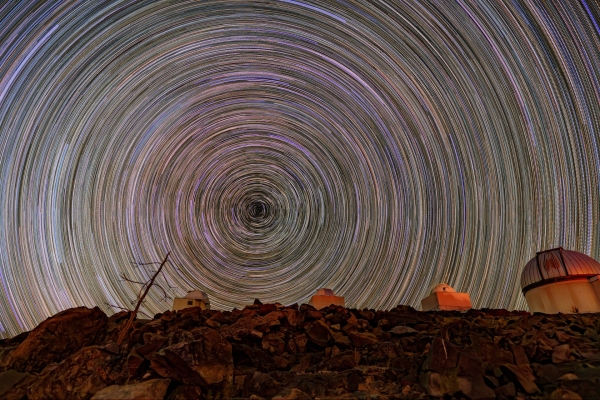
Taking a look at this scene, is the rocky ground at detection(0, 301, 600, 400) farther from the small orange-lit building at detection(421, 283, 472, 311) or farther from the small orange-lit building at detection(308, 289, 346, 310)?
the small orange-lit building at detection(308, 289, 346, 310)

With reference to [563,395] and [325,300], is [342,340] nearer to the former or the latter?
[563,395]

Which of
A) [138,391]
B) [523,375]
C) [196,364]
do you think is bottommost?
[138,391]

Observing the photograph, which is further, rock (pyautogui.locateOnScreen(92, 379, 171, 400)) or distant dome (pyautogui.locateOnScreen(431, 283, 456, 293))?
distant dome (pyautogui.locateOnScreen(431, 283, 456, 293))

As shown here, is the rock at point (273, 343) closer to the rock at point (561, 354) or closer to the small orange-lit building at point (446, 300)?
the rock at point (561, 354)

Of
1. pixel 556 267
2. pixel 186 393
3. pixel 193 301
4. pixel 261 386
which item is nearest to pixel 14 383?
pixel 186 393

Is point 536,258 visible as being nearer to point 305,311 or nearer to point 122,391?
point 305,311

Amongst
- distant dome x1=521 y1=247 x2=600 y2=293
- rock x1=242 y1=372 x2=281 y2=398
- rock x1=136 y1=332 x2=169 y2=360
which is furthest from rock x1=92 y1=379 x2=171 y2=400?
distant dome x1=521 y1=247 x2=600 y2=293

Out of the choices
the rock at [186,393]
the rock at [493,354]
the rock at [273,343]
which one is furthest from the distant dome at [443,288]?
the rock at [186,393]
